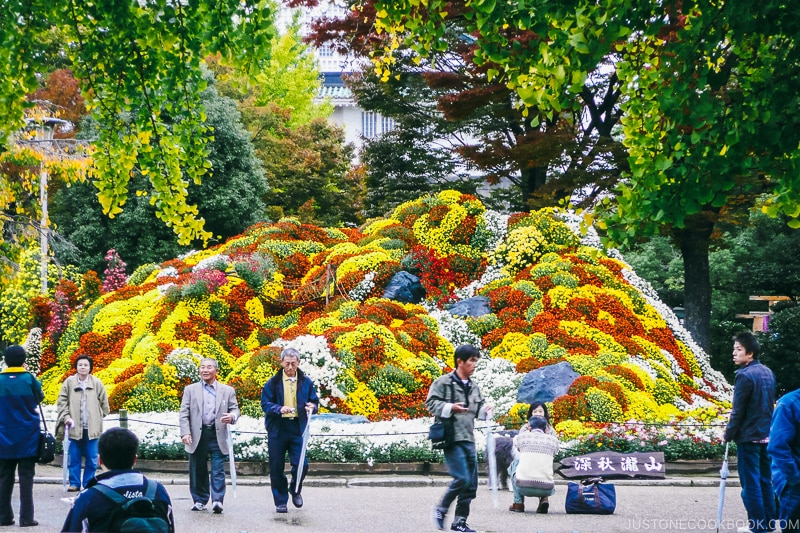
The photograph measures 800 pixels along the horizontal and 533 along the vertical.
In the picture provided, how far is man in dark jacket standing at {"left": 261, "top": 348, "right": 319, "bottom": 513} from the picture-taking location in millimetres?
10359

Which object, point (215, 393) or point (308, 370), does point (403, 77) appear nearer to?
point (308, 370)

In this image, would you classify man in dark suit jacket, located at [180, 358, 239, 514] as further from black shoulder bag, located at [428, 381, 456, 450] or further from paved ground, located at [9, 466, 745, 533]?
black shoulder bag, located at [428, 381, 456, 450]

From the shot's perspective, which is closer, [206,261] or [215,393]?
[215,393]

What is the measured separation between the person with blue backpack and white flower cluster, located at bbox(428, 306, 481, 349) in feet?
51.7

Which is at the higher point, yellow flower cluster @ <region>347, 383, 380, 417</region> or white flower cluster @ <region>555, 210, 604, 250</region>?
white flower cluster @ <region>555, 210, 604, 250</region>

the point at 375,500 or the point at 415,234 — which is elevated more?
the point at 415,234

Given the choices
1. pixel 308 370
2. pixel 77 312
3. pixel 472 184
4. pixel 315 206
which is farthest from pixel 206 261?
pixel 315 206

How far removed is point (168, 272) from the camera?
24.8m

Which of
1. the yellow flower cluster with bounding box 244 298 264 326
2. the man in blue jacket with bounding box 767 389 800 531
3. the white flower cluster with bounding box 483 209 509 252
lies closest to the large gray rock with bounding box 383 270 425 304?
the white flower cluster with bounding box 483 209 509 252

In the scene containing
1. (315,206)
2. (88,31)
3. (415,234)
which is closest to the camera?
(88,31)

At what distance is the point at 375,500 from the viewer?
11844mm

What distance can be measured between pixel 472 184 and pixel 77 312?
562 inches

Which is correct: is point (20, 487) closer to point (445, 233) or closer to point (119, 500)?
point (119, 500)

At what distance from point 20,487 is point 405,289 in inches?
574
